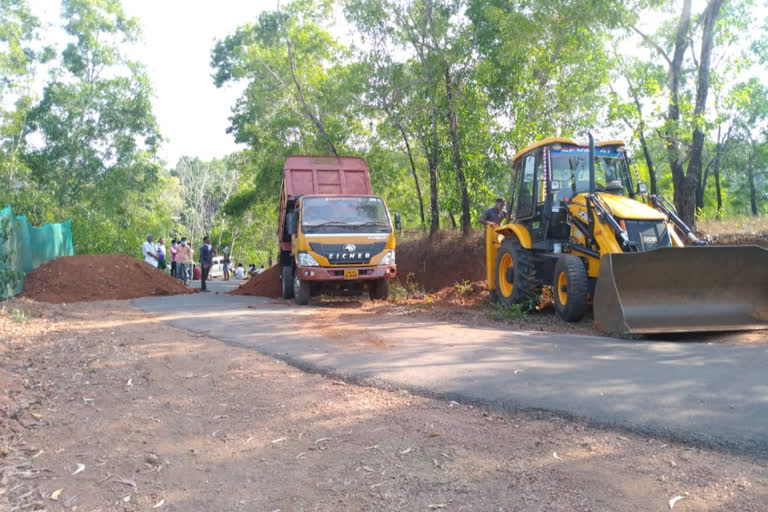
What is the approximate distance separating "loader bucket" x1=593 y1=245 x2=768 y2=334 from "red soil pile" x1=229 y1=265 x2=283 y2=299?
11.0 meters

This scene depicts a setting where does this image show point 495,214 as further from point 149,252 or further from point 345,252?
point 149,252

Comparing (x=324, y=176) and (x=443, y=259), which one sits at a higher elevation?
(x=324, y=176)

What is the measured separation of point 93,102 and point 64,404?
27188 mm

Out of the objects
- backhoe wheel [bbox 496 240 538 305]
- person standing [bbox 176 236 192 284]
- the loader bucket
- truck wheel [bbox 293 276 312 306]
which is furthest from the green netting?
the loader bucket

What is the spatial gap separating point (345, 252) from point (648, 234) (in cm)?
598

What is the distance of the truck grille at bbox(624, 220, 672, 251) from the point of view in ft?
28.0

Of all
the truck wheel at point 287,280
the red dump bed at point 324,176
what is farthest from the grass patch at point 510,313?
the red dump bed at point 324,176

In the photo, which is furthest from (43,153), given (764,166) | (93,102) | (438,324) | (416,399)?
(764,166)

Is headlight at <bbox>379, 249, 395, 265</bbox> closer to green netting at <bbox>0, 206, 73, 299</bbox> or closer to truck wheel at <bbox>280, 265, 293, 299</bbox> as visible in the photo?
truck wheel at <bbox>280, 265, 293, 299</bbox>

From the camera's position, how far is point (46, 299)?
15.0 metres

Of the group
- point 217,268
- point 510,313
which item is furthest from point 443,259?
point 217,268

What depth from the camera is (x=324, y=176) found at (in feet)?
51.4

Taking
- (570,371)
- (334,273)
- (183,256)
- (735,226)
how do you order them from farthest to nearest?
1. (183,256)
2. (735,226)
3. (334,273)
4. (570,371)

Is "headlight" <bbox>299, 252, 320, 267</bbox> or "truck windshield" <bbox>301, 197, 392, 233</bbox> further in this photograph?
"truck windshield" <bbox>301, 197, 392, 233</bbox>
